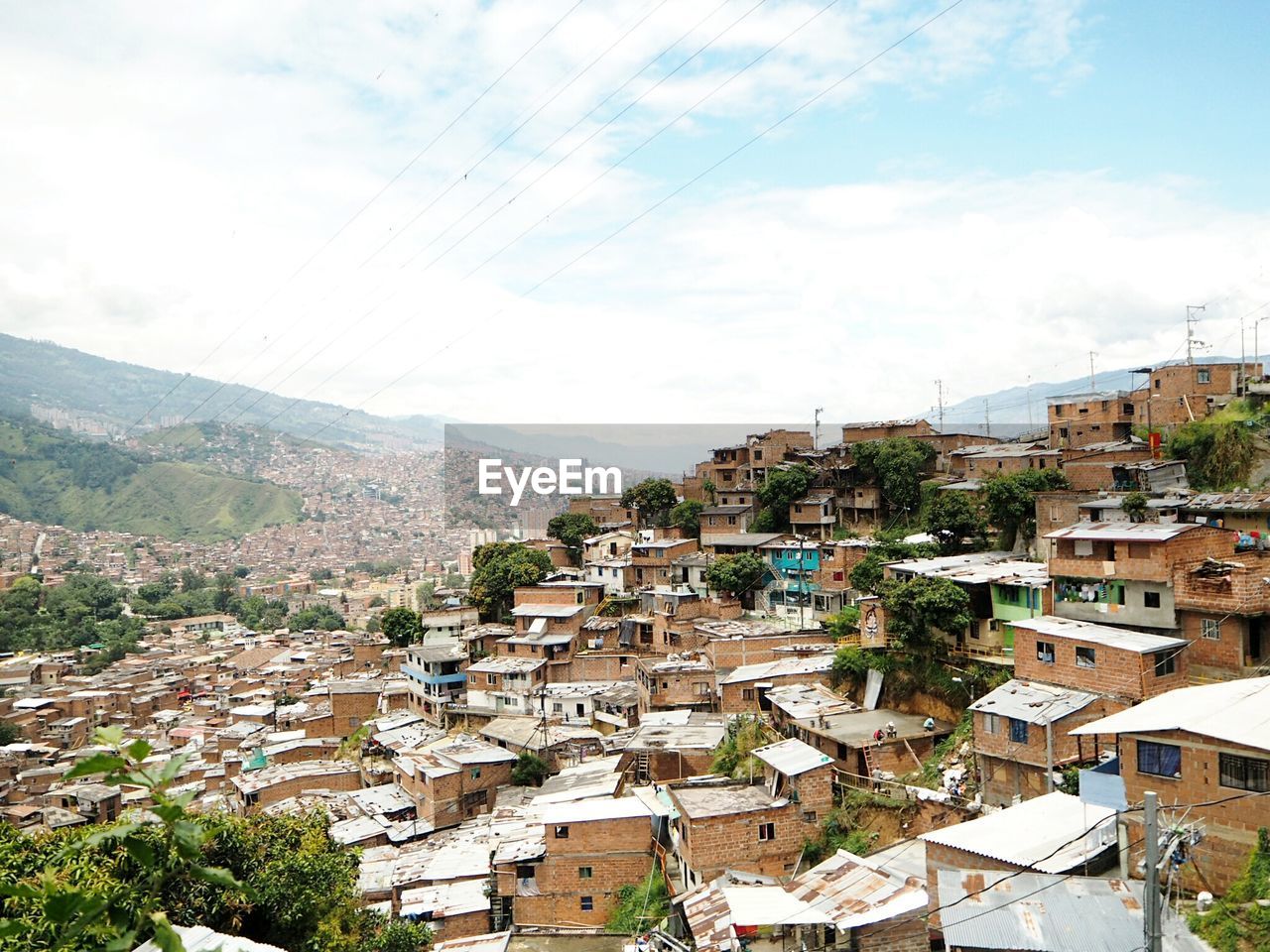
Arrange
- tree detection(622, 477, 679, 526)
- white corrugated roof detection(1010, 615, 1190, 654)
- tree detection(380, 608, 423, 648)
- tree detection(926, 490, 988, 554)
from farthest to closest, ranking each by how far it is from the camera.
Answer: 1. tree detection(380, 608, 423, 648)
2. tree detection(622, 477, 679, 526)
3. tree detection(926, 490, 988, 554)
4. white corrugated roof detection(1010, 615, 1190, 654)

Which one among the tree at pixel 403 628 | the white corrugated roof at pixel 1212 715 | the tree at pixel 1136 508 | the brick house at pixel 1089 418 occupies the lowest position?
the tree at pixel 403 628

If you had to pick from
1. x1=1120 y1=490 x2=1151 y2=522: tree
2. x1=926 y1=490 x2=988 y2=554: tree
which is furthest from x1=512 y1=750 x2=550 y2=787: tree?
x1=1120 y1=490 x2=1151 y2=522: tree


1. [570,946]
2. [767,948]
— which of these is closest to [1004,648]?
[767,948]

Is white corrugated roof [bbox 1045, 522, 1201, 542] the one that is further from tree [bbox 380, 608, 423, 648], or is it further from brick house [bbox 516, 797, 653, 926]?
tree [bbox 380, 608, 423, 648]

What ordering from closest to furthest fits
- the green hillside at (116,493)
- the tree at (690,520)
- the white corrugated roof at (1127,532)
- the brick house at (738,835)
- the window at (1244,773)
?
the window at (1244,773) < the brick house at (738,835) < the white corrugated roof at (1127,532) < the tree at (690,520) < the green hillside at (116,493)

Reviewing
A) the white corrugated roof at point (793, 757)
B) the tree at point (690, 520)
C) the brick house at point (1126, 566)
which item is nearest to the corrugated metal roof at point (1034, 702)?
the brick house at point (1126, 566)

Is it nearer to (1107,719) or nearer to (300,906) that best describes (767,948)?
(1107,719)

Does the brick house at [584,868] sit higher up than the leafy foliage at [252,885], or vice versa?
the leafy foliage at [252,885]

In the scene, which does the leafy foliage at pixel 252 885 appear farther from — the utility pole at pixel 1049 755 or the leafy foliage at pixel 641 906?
the utility pole at pixel 1049 755
